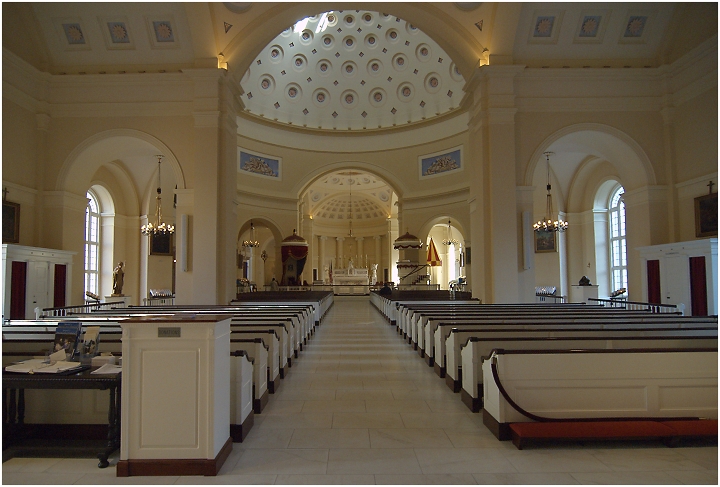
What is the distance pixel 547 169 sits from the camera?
728 inches

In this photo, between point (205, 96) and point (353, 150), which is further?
point (353, 150)

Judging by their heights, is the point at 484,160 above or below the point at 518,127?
below

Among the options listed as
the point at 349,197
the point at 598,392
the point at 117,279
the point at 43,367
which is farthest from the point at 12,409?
the point at 349,197

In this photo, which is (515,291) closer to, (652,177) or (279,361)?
(652,177)

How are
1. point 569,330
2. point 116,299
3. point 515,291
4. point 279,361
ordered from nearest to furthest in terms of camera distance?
point 569,330 → point 279,361 → point 515,291 → point 116,299

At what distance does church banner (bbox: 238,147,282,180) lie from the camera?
24375 millimetres

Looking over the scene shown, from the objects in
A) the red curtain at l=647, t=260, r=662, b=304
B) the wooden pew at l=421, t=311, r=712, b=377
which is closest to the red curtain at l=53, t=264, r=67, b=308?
the wooden pew at l=421, t=311, r=712, b=377

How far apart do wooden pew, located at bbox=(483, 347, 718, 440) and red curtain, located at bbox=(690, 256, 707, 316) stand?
7.85m

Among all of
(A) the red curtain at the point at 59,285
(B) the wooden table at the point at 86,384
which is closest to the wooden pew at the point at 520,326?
(B) the wooden table at the point at 86,384

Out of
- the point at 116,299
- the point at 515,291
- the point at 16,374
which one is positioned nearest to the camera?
the point at 16,374

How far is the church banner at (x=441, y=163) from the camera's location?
78.6 feet

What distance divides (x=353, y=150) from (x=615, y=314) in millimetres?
20149

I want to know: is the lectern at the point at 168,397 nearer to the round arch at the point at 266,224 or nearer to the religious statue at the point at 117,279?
the religious statue at the point at 117,279

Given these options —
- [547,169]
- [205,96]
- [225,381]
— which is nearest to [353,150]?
[547,169]
